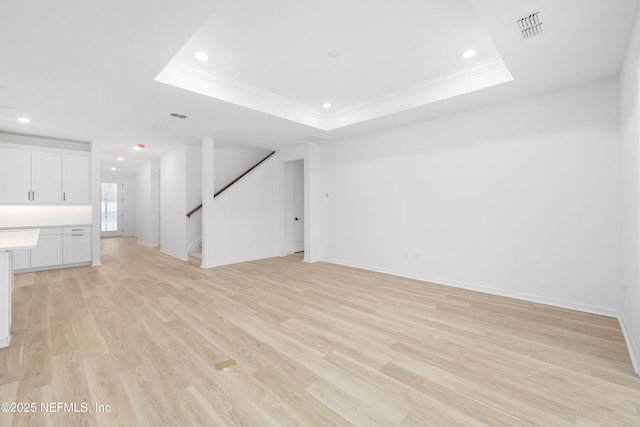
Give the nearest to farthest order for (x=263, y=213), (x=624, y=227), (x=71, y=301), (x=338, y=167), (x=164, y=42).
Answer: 1. (x=164, y=42)
2. (x=624, y=227)
3. (x=71, y=301)
4. (x=338, y=167)
5. (x=263, y=213)

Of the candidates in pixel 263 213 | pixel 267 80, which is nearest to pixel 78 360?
pixel 267 80

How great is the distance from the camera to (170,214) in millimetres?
7512

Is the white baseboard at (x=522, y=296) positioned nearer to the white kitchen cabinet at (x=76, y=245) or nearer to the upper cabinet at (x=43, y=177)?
the white kitchen cabinet at (x=76, y=245)

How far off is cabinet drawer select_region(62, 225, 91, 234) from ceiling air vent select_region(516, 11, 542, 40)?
794 cm

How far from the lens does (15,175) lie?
5.41m

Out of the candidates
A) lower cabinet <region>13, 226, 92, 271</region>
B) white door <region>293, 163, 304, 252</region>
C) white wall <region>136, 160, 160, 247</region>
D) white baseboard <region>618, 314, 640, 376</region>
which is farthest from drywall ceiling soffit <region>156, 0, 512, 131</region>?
white wall <region>136, 160, 160, 247</region>

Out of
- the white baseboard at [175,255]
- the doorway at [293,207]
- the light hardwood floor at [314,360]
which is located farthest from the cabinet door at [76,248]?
the doorway at [293,207]

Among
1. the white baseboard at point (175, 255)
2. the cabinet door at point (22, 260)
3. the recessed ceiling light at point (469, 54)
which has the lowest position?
the white baseboard at point (175, 255)

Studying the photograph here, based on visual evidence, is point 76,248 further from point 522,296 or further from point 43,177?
point 522,296

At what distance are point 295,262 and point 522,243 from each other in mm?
4262

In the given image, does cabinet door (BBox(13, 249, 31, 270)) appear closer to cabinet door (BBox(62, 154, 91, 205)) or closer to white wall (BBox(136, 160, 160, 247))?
cabinet door (BBox(62, 154, 91, 205))

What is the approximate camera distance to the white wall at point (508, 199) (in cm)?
328

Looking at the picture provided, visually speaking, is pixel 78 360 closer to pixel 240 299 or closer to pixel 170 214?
pixel 240 299

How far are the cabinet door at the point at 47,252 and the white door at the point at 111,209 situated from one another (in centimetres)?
584
